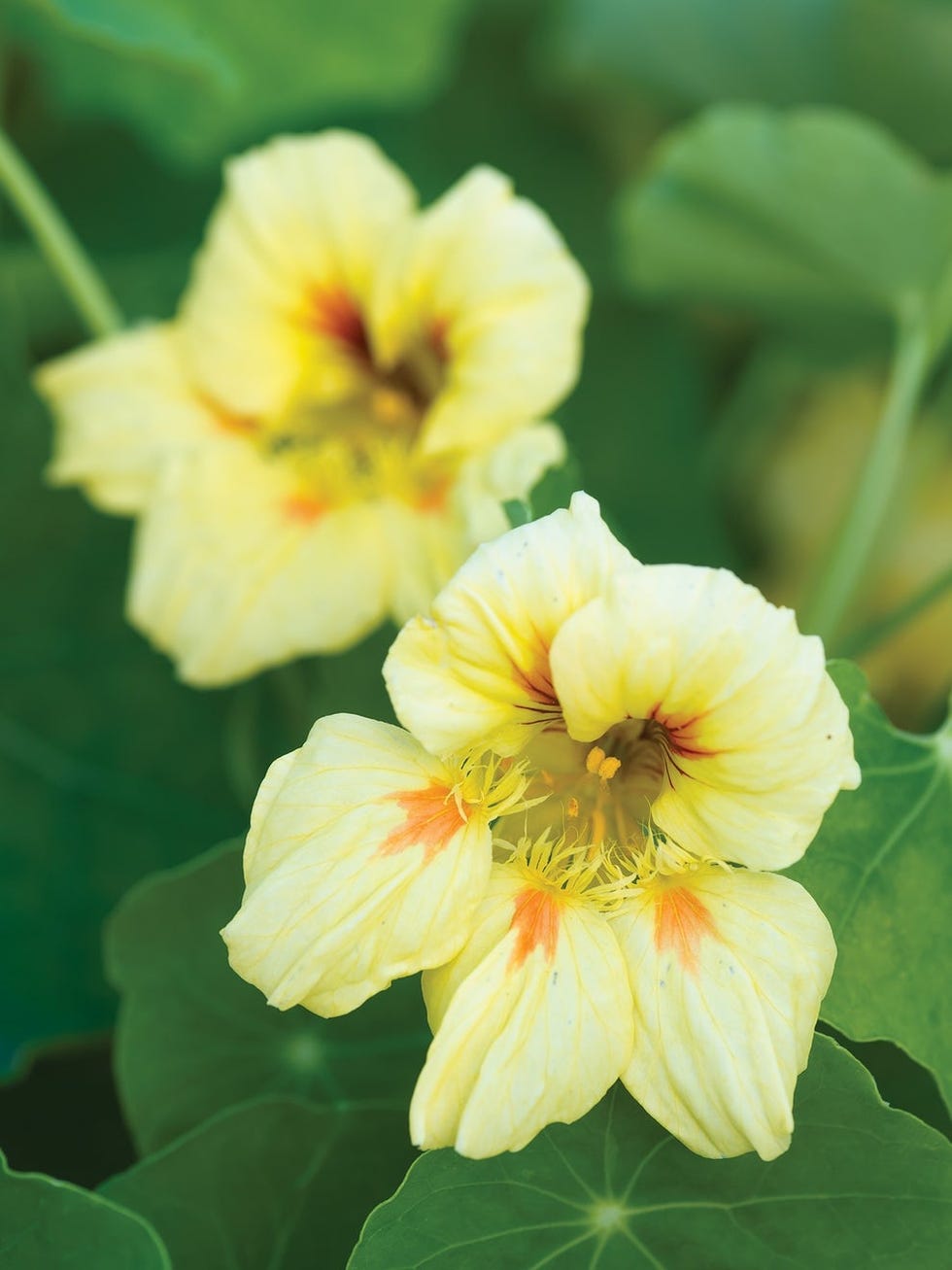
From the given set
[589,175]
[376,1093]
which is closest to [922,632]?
[589,175]

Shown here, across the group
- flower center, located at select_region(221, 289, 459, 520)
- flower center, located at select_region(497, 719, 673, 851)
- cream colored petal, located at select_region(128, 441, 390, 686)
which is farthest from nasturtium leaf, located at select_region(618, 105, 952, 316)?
flower center, located at select_region(497, 719, 673, 851)

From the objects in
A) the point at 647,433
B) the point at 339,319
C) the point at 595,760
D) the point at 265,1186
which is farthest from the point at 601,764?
the point at 647,433

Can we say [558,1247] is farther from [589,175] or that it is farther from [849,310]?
[589,175]

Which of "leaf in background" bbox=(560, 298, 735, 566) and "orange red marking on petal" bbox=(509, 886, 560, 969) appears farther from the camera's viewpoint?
"leaf in background" bbox=(560, 298, 735, 566)

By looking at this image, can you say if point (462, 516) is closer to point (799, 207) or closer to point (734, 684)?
point (734, 684)

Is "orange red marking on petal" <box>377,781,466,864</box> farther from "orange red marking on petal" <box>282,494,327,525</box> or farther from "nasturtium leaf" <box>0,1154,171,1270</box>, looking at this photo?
"orange red marking on petal" <box>282,494,327,525</box>

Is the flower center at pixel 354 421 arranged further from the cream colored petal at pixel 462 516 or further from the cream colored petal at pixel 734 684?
the cream colored petal at pixel 734 684

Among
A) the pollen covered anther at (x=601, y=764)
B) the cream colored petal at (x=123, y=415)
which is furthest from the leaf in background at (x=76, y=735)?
the pollen covered anther at (x=601, y=764)
